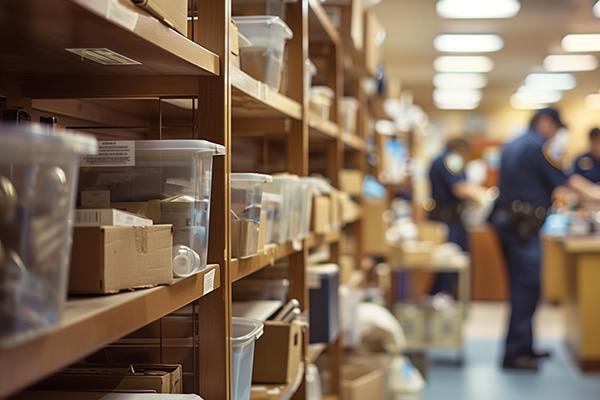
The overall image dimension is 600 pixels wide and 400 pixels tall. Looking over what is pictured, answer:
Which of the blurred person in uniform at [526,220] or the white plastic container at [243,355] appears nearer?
the white plastic container at [243,355]

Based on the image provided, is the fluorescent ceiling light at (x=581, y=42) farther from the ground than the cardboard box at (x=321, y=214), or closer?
farther from the ground

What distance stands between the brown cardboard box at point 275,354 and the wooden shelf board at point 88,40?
0.92 meters

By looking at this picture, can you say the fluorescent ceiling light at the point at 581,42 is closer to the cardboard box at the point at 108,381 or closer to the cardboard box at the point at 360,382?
the cardboard box at the point at 360,382

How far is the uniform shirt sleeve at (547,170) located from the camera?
5.32m

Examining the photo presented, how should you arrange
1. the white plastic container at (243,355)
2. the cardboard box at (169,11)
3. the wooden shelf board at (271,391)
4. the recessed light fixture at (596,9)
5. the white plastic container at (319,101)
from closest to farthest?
the cardboard box at (169,11) < the white plastic container at (243,355) < the wooden shelf board at (271,391) < the white plastic container at (319,101) < the recessed light fixture at (596,9)

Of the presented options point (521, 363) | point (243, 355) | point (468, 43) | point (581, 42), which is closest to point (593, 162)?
point (581, 42)

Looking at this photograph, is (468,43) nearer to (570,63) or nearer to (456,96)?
(570,63)

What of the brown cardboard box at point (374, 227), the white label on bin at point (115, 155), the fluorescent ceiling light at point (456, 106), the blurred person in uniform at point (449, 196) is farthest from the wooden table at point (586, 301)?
the fluorescent ceiling light at point (456, 106)

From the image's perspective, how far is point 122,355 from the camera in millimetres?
1693

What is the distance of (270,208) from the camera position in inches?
80.9

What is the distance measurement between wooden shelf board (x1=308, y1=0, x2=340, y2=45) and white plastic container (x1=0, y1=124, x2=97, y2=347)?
206 cm

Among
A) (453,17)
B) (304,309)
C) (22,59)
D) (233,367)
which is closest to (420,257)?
(453,17)

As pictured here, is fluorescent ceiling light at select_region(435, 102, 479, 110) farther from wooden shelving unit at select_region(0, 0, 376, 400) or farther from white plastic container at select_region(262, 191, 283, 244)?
white plastic container at select_region(262, 191, 283, 244)

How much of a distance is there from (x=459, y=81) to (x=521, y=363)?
613 centimetres
